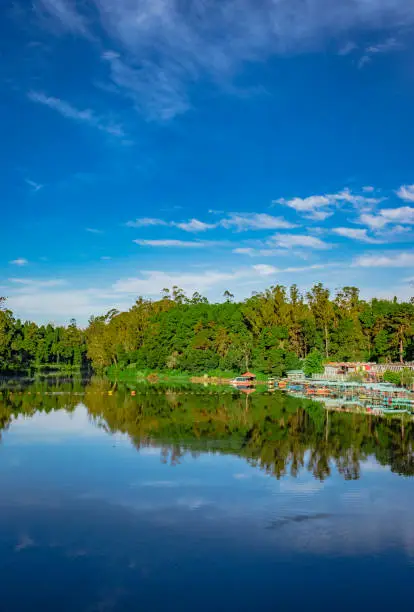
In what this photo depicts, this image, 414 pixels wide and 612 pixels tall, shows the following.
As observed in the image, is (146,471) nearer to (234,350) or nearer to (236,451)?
(236,451)

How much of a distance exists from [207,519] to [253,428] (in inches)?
608

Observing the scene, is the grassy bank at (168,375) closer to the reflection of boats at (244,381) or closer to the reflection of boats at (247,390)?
the reflection of boats at (244,381)

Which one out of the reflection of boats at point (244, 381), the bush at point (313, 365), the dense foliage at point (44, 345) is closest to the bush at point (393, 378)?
the bush at point (313, 365)

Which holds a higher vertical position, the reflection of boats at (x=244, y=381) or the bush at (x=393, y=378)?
the bush at (x=393, y=378)

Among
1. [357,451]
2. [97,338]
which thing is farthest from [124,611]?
[97,338]

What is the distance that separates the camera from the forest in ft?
220

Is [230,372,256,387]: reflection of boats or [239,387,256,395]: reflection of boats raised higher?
[230,372,256,387]: reflection of boats

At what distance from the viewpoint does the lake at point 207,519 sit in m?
9.93

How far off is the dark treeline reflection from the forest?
23.9m

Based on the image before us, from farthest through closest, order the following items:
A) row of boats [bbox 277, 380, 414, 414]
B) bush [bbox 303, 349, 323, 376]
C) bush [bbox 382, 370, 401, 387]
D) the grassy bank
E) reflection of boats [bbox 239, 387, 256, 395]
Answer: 1. the grassy bank
2. bush [bbox 303, 349, 323, 376]
3. reflection of boats [bbox 239, 387, 256, 395]
4. bush [bbox 382, 370, 401, 387]
5. row of boats [bbox 277, 380, 414, 414]

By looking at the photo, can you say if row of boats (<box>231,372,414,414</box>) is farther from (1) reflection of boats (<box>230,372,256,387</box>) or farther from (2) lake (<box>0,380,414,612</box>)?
(2) lake (<box>0,380,414,612</box>)

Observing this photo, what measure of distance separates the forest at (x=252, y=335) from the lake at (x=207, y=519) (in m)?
39.8

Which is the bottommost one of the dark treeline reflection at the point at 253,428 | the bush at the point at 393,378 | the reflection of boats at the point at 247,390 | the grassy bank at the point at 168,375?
the reflection of boats at the point at 247,390

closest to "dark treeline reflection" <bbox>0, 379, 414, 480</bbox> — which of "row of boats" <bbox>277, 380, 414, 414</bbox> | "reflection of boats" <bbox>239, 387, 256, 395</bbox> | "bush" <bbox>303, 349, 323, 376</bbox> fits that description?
"row of boats" <bbox>277, 380, 414, 414</bbox>
